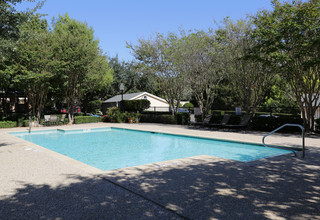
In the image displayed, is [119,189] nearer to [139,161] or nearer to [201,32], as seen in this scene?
[139,161]

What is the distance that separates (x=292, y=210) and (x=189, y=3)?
11.7m

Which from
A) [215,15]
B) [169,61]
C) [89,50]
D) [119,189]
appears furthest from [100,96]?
[119,189]

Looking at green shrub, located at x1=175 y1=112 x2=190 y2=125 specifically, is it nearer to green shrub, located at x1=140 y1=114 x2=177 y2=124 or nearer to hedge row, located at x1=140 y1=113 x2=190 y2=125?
hedge row, located at x1=140 y1=113 x2=190 y2=125

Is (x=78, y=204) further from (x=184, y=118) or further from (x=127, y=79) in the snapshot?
(x=127, y=79)

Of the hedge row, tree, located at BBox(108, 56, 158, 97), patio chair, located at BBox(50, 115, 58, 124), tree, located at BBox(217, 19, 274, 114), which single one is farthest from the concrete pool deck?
tree, located at BBox(108, 56, 158, 97)

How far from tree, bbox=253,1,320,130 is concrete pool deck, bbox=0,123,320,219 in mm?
7255

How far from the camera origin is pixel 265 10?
47.3 ft

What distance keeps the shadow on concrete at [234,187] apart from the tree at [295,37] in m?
7.41

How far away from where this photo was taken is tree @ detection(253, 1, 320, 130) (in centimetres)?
1218

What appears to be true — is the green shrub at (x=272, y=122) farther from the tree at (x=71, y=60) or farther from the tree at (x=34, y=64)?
the tree at (x=34, y=64)

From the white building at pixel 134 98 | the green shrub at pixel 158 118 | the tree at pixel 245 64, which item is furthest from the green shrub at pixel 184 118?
the white building at pixel 134 98

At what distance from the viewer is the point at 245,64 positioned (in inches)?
643

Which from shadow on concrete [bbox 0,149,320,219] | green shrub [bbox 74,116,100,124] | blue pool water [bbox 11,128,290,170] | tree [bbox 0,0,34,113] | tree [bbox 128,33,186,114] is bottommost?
blue pool water [bbox 11,128,290,170]

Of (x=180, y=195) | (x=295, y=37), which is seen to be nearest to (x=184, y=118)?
(x=295, y=37)
